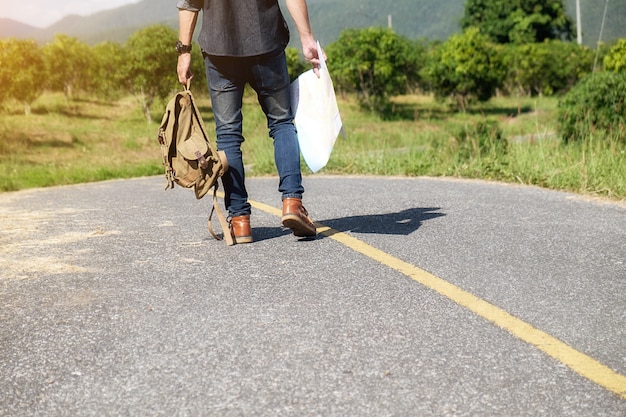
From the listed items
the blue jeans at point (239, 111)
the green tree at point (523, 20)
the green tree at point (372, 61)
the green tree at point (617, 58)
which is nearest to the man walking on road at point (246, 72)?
the blue jeans at point (239, 111)

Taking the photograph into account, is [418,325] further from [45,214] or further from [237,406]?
[45,214]

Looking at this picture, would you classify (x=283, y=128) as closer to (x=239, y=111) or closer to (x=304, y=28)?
(x=239, y=111)

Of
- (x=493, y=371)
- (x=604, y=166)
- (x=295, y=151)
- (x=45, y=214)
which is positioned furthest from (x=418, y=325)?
(x=604, y=166)

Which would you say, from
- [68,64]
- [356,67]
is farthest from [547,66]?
[68,64]

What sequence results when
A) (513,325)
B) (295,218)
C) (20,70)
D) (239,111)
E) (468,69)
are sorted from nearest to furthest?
(513,325), (295,218), (239,111), (20,70), (468,69)

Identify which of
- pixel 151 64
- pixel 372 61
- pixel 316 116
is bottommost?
pixel 316 116

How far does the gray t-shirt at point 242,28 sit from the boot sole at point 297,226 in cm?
100

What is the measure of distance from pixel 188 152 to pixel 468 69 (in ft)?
128

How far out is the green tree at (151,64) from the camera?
34.0m

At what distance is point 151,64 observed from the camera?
34.0 meters

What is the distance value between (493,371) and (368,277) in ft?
4.52

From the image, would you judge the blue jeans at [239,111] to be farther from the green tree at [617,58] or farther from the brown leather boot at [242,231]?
the green tree at [617,58]

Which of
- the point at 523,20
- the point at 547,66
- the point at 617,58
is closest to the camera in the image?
the point at 617,58

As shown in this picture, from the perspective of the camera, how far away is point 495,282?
12.6 ft
